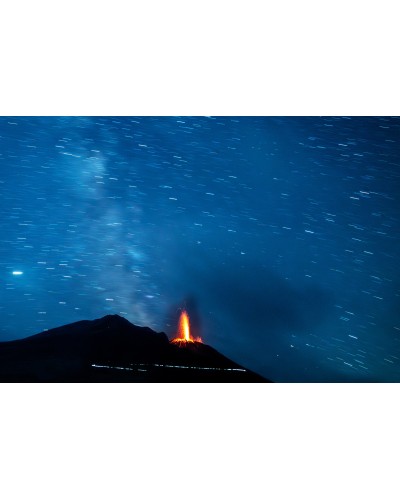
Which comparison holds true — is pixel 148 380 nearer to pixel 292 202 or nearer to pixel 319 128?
pixel 292 202

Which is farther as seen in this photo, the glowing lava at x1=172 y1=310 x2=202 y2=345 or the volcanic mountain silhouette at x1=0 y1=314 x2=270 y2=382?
the glowing lava at x1=172 y1=310 x2=202 y2=345

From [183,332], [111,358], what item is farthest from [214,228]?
[111,358]

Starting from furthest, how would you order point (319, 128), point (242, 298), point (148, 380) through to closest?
point (242, 298)
point (319, 128)
point (148, 380)

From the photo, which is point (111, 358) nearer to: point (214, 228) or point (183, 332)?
point (183, 332)

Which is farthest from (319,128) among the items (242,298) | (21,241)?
(21,241)

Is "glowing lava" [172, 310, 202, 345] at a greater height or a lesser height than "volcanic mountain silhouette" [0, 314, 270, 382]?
greater
